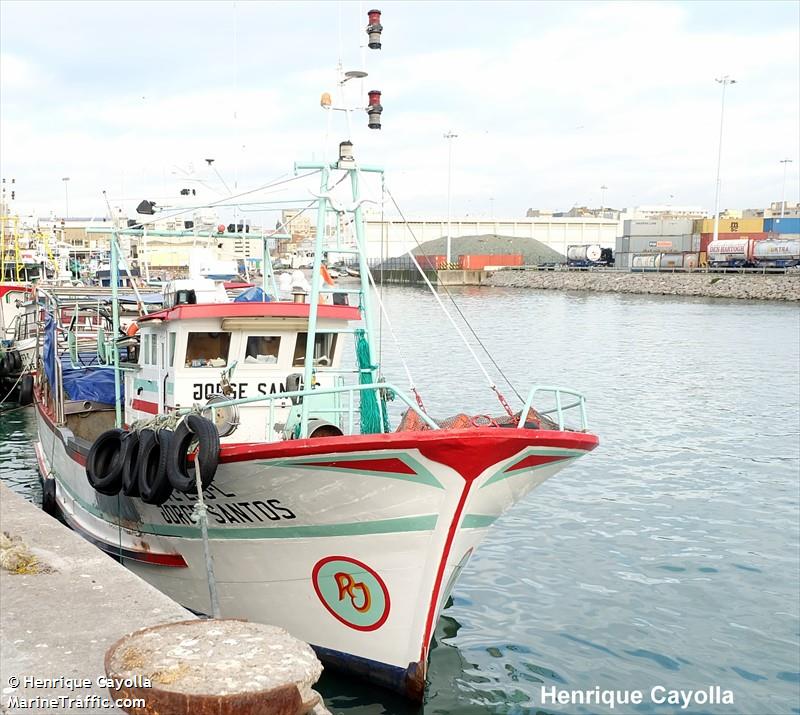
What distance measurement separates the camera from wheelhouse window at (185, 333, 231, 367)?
10.1 metres

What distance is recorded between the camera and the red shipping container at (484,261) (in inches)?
4294

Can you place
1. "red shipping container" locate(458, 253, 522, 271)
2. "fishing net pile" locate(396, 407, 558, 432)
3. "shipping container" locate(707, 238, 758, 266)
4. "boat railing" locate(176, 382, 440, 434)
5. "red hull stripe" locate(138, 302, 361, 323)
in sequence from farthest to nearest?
"red shipping container" locate(458, 253, 522, 271)
"shipping container" locate(707, 238, 758, 266)
"red hull stripe" locate(138, 302, 361, 323)
"fishing net pile" locate(396, 407, 558, 432)
"boat railing" locate(176, 382, 440, 434)

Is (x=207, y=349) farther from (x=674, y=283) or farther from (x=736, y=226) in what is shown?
(x=736, y=226)

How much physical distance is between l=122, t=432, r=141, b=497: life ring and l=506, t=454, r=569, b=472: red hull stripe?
13.0 ft

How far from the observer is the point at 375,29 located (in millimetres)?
8688

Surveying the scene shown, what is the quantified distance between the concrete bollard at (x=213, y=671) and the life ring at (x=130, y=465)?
429 cm

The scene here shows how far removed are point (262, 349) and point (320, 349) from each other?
87 centimetres

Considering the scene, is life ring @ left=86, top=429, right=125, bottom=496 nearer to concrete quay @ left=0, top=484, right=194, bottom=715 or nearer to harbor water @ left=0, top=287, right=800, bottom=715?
concrete quay @ left=0, top=484, right=194, bottom=715

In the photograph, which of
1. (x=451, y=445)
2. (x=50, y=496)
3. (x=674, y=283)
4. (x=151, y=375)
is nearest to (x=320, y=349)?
(x=151, y=375)

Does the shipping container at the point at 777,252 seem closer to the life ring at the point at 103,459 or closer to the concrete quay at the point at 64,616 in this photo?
the life ring at the point at 103,459

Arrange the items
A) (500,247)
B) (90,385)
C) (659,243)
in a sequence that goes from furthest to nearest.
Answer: (500,247), (659,243), (90,385)

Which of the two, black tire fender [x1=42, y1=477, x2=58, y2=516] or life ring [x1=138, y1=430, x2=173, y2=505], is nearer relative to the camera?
life ring [x1=138, y1=430, x2=173, y2=505]

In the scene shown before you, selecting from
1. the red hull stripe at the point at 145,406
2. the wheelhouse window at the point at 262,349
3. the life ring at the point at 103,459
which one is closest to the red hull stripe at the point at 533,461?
the wheelhouse window at the point at 262,349

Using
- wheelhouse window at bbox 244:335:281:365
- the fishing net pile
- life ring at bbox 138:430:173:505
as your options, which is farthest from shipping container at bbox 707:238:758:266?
life ring at bbox 138:430:173:505
